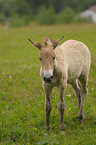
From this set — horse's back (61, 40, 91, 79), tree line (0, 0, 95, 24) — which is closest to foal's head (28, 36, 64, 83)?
horse's back (61, 40, 91, 79)

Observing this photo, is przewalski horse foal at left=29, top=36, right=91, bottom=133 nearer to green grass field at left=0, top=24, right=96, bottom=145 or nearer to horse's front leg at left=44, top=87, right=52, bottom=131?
horse's front leg at left=44, top=87, right=52, bottom=131

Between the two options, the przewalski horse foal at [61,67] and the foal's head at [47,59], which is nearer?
the foal's head at [47,59]

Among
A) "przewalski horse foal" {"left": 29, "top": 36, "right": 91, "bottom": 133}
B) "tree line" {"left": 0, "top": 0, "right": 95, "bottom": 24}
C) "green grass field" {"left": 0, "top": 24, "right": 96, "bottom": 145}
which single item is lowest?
"green grass field" {"left": 0, "top": 24, "right": 96, "bottom": 145}

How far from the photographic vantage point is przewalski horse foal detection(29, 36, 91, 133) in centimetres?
388

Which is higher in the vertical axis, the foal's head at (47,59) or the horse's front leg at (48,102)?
the foal's head at (47,59)

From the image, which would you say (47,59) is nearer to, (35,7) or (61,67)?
(61,67)

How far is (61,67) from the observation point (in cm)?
436

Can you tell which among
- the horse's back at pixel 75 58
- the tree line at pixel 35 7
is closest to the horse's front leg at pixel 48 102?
the horse's back at pixel 75 58

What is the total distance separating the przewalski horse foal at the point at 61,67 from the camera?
3.88 metres

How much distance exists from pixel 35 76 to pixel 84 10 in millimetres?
64156

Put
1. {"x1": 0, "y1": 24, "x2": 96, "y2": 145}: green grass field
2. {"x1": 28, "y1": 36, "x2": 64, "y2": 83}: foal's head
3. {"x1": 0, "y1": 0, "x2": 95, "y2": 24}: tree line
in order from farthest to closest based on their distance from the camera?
1. {"x1": 0, "y1": 0, "x2": 95, "y2": 24}: tree line
2. {"x1": 0, "y1": 24, "x2": 96, "y2": 145}: green grass field
3. {"x1": 28, "y1": 36, "x2": 64, "y2": 83}: foal's head

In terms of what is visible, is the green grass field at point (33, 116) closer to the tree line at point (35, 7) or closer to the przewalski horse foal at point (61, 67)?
the przewalski horse foal at point (61, 67)

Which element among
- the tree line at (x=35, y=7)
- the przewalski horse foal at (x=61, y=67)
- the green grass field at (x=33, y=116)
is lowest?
the green grass field at (x=33, y=116)

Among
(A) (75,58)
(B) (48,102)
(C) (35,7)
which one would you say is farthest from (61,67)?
(C) (35,7)
